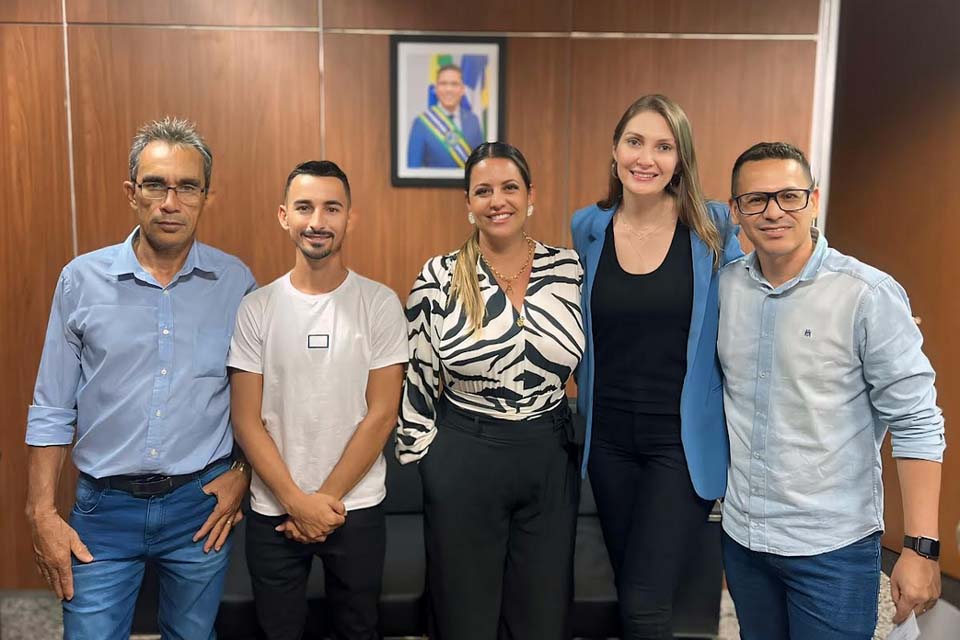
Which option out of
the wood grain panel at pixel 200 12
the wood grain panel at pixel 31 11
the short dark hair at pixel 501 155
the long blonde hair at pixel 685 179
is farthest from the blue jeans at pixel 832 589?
the wood grain panel at pixel 31 11

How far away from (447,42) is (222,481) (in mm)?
1948

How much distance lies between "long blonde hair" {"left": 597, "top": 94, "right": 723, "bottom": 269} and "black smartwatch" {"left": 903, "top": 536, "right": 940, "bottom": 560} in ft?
2.47

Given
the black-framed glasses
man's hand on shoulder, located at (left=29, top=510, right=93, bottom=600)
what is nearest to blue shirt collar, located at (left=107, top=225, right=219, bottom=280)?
man's hand on shoulder, located at (left=29, top=510, right=93, bottom=600)

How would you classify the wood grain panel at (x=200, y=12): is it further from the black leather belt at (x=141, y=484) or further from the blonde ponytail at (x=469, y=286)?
the black leather belt at (x=141, y=484)

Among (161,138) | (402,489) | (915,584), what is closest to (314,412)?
(161,138)

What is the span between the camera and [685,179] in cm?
194

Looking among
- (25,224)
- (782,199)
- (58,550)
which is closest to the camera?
(782,199)

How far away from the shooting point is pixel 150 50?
2957mm

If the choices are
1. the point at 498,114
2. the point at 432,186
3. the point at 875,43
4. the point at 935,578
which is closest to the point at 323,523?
the point at 935,578

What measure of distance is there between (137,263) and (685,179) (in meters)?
1.42

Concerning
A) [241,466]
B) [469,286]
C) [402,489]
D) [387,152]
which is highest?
[387,152]

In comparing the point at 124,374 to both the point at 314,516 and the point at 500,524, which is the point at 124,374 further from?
the point at 500,524

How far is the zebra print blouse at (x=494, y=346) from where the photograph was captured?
1903 millimetres

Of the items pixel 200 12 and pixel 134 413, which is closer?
pixel 134 413
